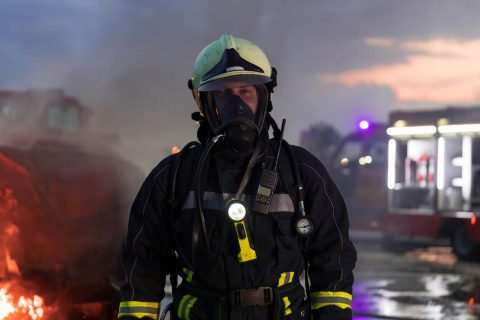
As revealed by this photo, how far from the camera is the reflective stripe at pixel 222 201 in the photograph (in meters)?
2.18

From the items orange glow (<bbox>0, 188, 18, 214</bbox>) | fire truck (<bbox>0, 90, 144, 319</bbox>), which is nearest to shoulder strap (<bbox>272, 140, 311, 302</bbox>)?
fire truck (<bbox>0, 90, 144, 319</bbox>)

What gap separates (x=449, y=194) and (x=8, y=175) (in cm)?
1038

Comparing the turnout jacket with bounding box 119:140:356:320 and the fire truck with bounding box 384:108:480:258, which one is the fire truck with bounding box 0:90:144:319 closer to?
the turnout jacket with bounding box 119:140:356:320

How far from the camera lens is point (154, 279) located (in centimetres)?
229

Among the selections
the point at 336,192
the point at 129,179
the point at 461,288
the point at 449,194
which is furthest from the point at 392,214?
the point at 336,192

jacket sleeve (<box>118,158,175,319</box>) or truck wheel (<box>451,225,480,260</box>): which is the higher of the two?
jacket sleeve (<box>118,158,175,319</box>)

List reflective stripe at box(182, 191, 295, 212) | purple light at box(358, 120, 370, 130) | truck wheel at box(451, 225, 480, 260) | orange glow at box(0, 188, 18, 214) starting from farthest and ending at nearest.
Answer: purple light at box(358, 120, 370, 130), truck wheel at box(451, 225, 480, 260), orange glow at box(0, 188, 18, 214), reflective stripe at box(182, 191, 295, 212)

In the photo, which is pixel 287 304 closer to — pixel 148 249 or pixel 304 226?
pixel 304 226

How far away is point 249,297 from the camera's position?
2.10 metres

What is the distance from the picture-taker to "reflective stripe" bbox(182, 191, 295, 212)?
218 centimetres

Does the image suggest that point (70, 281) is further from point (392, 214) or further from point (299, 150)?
point (392, 214)

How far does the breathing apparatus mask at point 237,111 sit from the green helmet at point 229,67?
2cm

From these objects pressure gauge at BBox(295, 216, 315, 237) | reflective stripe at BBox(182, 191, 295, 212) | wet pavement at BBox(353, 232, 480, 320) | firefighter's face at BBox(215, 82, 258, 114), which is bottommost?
wet pavement at BBox(353, 232, 480, 320)

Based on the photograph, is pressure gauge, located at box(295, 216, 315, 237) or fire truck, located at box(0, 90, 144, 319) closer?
pressure gauge, located at box(295, 216, 315, 237)
